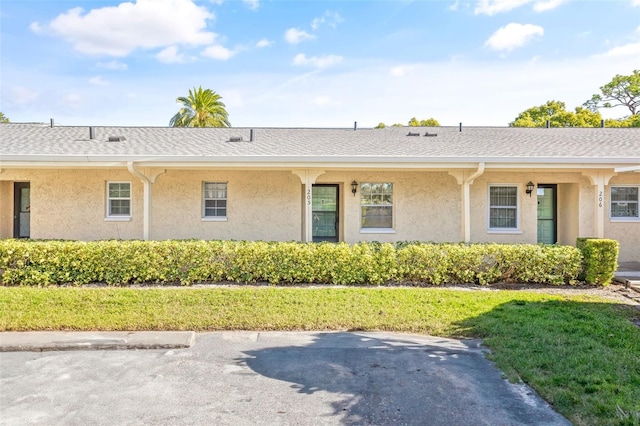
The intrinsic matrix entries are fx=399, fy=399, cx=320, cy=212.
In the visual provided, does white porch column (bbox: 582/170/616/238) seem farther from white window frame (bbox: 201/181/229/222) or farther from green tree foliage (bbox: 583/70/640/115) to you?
green tree foliage (bbox: 583/70/640/115)

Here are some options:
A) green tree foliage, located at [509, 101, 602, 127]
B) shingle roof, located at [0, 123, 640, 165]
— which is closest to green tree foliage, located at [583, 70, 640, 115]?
green tree foliage, located at [509, 101, 602, 127]

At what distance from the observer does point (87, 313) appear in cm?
653

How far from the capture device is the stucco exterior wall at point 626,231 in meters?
11.3

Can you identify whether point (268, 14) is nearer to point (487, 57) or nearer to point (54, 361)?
point (487, 57)

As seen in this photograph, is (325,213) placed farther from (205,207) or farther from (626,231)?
(626,231)

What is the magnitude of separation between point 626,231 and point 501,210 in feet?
11.4

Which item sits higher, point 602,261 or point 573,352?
point 602,261

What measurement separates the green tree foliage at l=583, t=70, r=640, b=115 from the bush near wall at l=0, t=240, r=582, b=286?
2824 cm

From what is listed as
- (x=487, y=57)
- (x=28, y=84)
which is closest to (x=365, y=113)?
(x=487, y=57)

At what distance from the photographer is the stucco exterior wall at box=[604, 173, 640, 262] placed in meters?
11.3

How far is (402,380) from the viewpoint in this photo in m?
4.17

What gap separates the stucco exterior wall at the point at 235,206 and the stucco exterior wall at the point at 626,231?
29.0 ft

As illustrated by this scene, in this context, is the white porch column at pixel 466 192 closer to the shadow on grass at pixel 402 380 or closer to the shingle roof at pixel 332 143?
the shingle roof at pixel 332 143

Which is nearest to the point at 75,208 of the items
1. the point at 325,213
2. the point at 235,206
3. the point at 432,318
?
the point at 235,206
